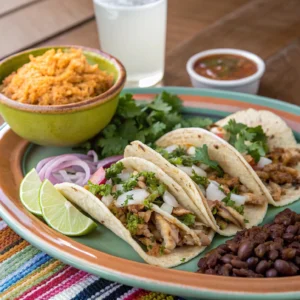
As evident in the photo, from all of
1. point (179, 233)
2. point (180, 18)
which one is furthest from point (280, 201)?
point (180, 18)

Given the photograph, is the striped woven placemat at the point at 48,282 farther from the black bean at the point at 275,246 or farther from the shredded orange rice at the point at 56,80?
the shredded orange rice at the point at 56,80

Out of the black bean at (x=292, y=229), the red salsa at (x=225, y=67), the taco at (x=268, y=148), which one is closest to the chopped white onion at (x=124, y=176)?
the taco at (x=268, y=148)

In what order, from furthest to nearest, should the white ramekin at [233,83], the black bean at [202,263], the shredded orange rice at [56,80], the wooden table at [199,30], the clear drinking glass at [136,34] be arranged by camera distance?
the wooden table at [199,30]
the clear drinking glass at [136,34]
the white ramekin at [233,83]
the shredded orange rice at [56,80]
the black bean at [202,263]

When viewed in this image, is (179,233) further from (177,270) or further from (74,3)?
(74,3)

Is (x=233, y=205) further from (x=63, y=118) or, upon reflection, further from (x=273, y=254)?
(x=63, y=118)

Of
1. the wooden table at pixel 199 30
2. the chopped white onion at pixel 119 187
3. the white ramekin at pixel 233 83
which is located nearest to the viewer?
the chopped white onion at pixel 119 187

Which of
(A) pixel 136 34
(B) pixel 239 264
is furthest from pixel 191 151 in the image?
(A) pixel 136 34

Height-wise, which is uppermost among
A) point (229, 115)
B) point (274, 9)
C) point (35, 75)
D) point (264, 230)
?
point (35, 75)
